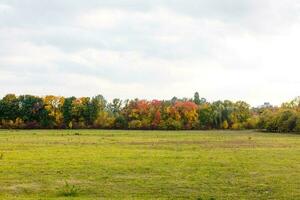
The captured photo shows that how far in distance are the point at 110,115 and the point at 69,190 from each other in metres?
124

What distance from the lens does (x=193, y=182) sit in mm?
22797

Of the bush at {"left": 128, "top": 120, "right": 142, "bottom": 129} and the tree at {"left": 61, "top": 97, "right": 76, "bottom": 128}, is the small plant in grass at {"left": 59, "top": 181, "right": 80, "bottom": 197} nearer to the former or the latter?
the bush at {"left": 128, "top": 120, "right": 142, "bottom": 129}

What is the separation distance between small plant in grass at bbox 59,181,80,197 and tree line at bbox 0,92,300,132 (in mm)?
115672

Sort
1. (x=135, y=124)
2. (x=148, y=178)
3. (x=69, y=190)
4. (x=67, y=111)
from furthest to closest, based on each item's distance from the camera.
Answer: (x=67, y=111) → (x=135, y=124) → (x=148, y=178) → (x=69, y=190)

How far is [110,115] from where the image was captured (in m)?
144

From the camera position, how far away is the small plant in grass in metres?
19.1

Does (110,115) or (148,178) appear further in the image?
(110,115)

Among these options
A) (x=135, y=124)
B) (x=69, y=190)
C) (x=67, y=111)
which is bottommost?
(x=69, y=190)

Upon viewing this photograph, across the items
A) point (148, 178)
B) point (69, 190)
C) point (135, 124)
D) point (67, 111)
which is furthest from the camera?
point (67, 111)

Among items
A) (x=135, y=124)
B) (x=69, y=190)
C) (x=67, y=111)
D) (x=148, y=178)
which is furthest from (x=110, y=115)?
(x=69, y=190)

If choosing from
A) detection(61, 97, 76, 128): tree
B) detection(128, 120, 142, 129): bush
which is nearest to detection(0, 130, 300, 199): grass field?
detection(128, 120, 142, 129): bush

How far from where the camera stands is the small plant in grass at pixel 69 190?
19.1 metres

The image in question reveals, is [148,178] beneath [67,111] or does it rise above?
beneath

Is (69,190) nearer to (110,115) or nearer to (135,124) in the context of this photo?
(135,124)
